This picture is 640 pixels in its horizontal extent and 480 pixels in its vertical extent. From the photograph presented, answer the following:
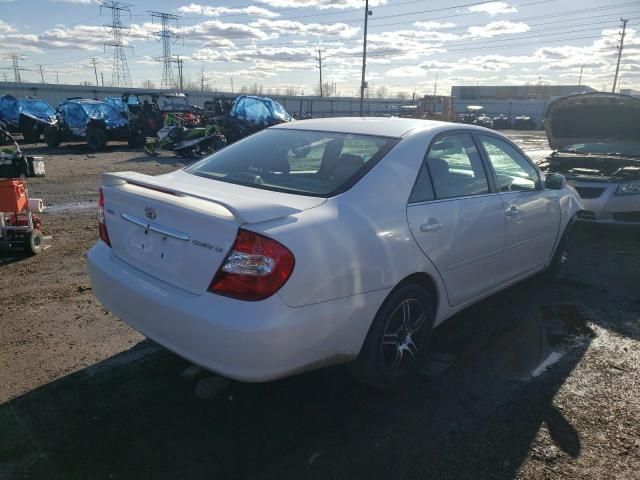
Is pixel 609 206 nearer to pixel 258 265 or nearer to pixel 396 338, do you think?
pixel 396 338

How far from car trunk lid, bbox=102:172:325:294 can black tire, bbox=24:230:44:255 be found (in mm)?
3006

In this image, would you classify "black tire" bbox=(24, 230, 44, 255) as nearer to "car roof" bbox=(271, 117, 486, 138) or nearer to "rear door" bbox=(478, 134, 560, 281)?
"car roof" bbox=(271, 117, 486, 138)

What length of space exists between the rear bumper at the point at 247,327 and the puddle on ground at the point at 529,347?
0.96 m

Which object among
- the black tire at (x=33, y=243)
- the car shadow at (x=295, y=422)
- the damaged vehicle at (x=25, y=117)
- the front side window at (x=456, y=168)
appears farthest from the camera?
the damaged vehicle at (x=25, y=117)

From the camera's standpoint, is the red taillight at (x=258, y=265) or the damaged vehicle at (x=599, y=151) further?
the damaged vehicle at (x=599, y=151)

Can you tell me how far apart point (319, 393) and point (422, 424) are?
63 cm

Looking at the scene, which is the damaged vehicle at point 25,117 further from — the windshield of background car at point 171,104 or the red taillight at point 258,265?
the red taillight at point 258,265

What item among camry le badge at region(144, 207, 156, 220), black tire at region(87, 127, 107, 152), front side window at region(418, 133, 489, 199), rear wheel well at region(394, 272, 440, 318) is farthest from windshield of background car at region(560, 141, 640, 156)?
black tire at region(87, 127, 107, 152)

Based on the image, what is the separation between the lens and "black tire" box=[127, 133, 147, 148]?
20391 millimetres

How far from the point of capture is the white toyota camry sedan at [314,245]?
7.46ft

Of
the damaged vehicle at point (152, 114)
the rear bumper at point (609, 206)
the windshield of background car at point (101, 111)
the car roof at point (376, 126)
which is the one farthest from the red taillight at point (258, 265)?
the windshield of background car at point (101, 111)

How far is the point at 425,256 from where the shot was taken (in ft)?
9.68

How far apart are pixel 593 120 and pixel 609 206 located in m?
2.30

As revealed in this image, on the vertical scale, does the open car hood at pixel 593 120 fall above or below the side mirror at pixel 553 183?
above
